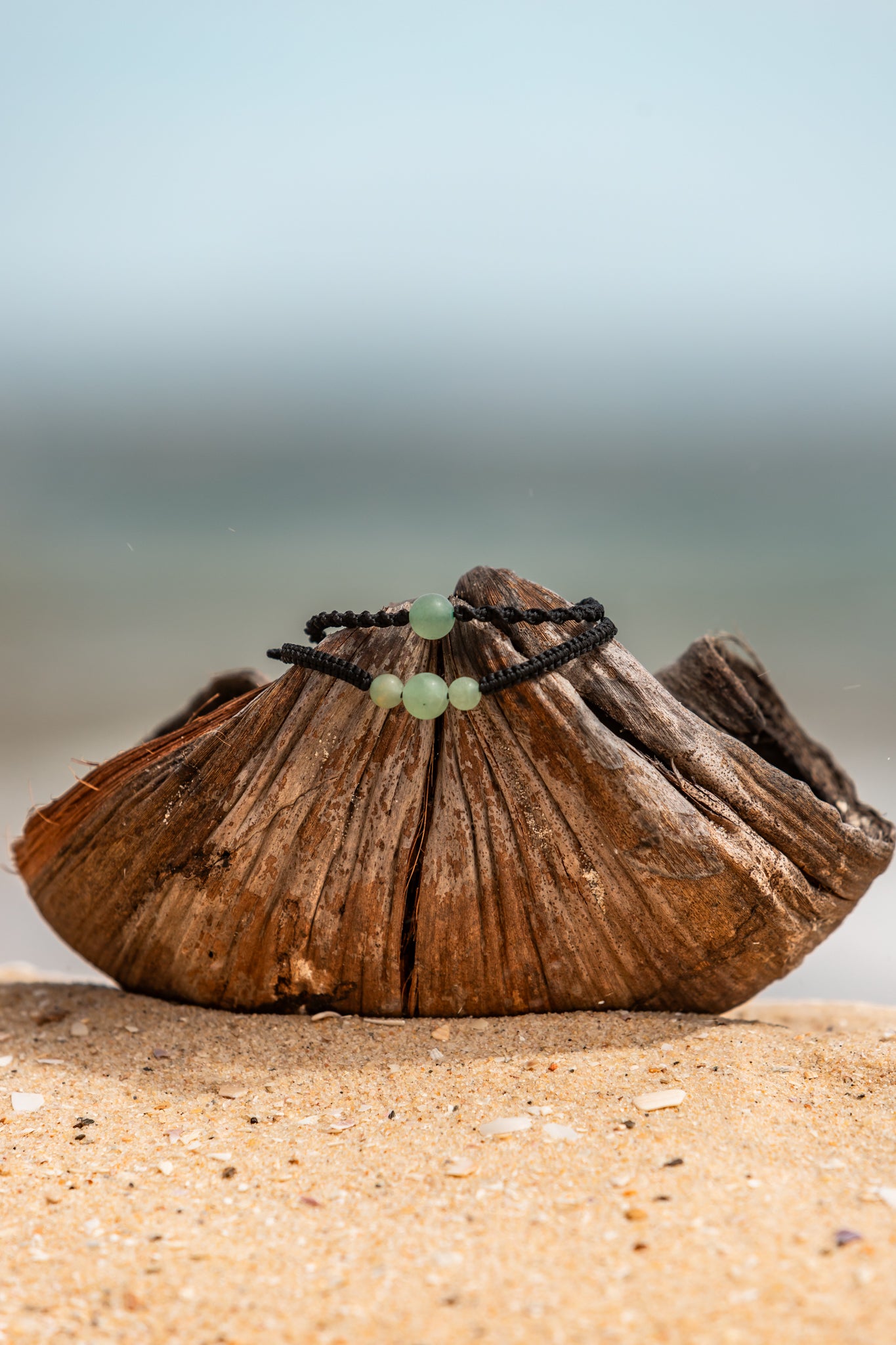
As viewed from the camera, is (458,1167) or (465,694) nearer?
(458,1167)

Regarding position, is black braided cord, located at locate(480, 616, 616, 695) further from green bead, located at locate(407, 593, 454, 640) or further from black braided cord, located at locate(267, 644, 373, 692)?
black braided cord, located at locate(267, 644, 373, 692)

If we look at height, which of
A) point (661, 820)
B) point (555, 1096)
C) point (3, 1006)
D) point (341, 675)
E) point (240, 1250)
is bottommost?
point (240, 1250)

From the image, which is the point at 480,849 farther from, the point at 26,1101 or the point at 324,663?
the point at 26,1101

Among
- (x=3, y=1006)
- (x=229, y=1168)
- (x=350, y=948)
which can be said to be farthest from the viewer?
(x=3, y=1006)

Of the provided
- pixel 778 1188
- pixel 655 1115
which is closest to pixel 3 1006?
pixel 655 1115

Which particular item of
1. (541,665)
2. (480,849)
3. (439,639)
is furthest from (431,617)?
(480,849)

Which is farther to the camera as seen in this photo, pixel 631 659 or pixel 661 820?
pixel 631 659

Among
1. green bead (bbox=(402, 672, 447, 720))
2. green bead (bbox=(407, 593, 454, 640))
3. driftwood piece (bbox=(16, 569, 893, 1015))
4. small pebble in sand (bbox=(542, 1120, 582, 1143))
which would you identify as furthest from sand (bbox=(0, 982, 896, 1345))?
green bead (bbox=(407, 593, 454, 640))

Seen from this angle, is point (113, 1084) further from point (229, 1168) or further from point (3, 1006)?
point (3, 1006)
